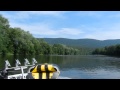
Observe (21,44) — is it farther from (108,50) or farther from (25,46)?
(108,50)

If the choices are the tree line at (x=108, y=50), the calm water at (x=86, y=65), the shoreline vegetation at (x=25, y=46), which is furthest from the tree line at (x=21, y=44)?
the tree line at (x=108, y=50)

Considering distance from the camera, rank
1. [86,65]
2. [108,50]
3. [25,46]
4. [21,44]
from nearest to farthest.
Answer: [21,44]
[25,46]
[108,50]
[86,65]

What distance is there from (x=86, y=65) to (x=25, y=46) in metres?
2.41

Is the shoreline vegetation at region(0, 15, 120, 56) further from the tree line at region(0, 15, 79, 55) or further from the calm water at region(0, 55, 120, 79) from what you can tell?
the calm water at region(0, 55, 120, 79)

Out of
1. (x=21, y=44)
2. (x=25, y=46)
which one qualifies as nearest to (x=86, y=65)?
(x=25, y=46)

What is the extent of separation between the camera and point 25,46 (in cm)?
443

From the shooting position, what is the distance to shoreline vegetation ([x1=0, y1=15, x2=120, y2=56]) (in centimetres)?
409

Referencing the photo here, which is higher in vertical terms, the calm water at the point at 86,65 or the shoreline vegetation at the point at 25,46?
the shoreline vegetation at the point at 25,46

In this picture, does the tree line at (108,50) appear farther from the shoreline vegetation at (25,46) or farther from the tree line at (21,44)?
the tree line at (21,44)

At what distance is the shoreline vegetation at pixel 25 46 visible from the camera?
409 cm

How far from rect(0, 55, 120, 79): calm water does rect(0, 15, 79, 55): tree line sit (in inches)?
4.5
